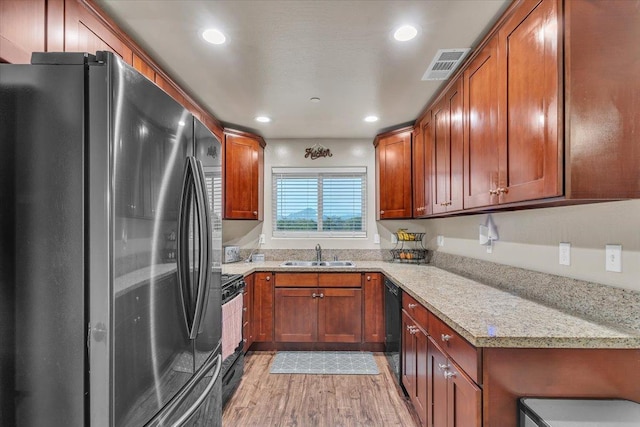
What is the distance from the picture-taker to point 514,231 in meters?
2.05

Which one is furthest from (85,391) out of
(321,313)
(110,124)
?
(321,313)

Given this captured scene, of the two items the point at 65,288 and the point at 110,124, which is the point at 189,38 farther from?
the point at 65,288

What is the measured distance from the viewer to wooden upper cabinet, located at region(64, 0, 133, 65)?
1.35 meters

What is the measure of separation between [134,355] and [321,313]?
2.50 metres

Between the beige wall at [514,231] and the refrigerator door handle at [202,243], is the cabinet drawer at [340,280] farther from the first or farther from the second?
the refrigerator door handle at [202,243]

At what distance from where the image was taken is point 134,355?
0.97 metres

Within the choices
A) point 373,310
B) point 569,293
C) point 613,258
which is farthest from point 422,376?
point 373,310

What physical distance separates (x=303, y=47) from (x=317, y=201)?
7.61 feet

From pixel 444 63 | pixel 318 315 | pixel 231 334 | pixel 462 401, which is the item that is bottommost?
pixel 318 315

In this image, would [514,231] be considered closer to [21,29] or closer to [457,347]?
[457,347]

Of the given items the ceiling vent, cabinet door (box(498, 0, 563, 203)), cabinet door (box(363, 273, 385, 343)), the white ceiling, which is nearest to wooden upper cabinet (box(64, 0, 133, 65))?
the white ceiling

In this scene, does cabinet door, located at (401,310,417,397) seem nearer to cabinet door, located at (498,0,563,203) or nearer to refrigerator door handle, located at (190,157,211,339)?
cabinet door, located at (498,0,563,203)

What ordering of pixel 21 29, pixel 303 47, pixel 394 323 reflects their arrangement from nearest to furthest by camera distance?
pixel 21 29 < pixel 303 47 < pixel 394 323

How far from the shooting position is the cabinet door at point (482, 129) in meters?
1.66
